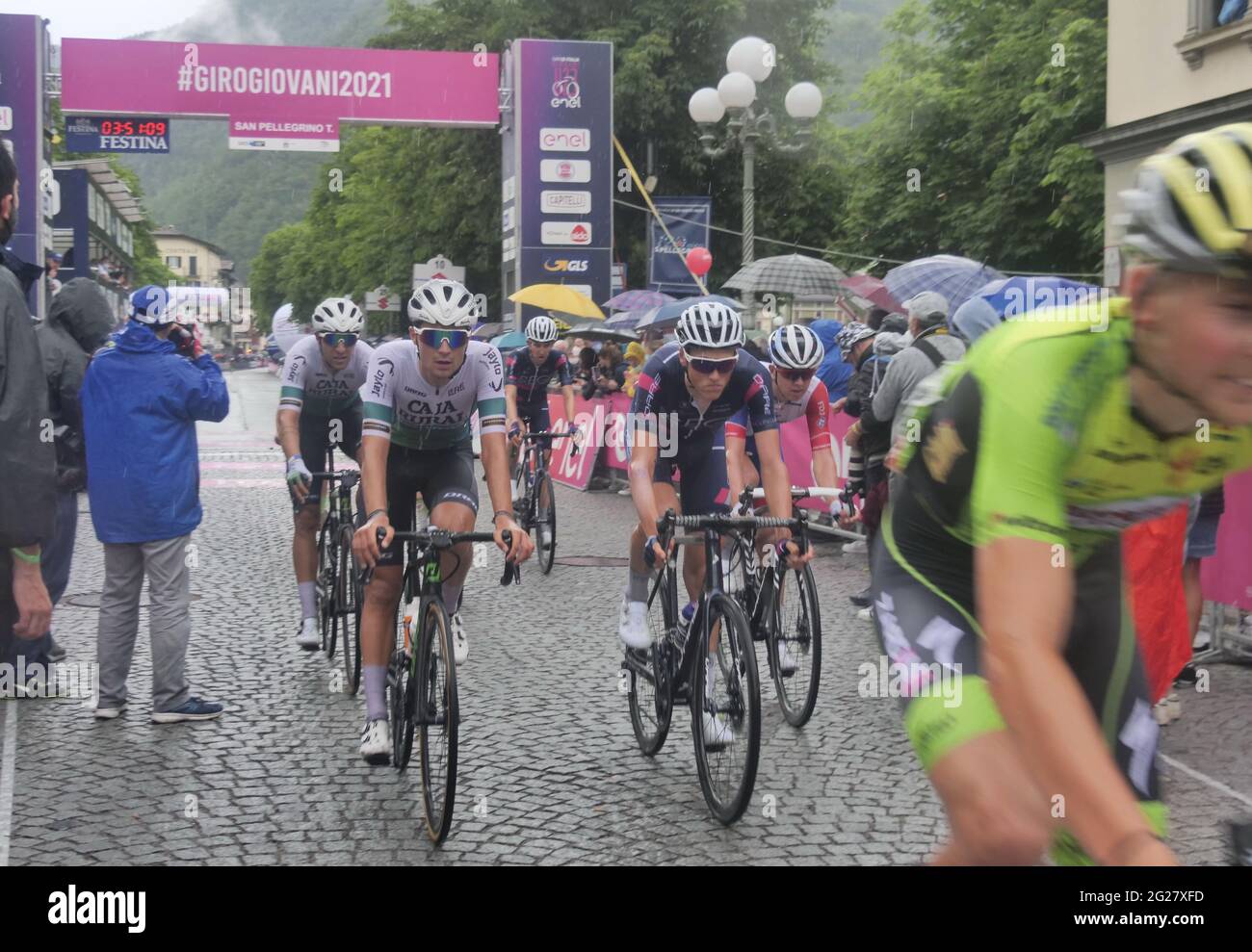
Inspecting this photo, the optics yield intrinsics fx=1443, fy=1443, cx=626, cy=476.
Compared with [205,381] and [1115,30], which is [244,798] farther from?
[1115,30]

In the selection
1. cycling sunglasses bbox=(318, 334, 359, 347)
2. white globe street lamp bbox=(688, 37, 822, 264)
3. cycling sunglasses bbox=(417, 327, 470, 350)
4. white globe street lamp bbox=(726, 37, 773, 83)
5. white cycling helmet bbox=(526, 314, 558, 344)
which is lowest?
cycling sunglasses bbox=(417, 327, 470, 350)

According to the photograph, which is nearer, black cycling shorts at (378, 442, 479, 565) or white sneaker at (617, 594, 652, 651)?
black cycling shorts at (378, 442, 479, 565)

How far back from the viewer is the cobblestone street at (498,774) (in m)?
4.75

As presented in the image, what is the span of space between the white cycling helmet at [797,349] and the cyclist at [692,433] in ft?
3.70

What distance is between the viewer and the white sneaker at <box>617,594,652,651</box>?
625cm

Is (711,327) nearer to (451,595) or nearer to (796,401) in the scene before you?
(451,595)

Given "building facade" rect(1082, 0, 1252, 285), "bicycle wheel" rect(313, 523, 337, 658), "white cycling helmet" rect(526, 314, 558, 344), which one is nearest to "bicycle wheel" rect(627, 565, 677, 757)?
"bicycle wheel" rect(313, 523, 337, 658)

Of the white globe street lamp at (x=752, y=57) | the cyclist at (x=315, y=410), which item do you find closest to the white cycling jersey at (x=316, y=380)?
the cyclist at (x=315, y=410)

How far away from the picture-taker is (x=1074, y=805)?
1.95 m

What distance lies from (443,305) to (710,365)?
1158mm

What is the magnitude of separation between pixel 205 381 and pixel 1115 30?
2142 centimetres

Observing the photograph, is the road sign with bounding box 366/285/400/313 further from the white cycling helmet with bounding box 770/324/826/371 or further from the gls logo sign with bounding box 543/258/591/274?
the white cycling helmet with bounding box 770/324/826/371

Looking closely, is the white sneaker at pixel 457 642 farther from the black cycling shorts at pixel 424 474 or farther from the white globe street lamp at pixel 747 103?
the white globe street lamp at pixel 747 103

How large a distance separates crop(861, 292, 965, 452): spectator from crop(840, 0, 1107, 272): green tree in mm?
19800
